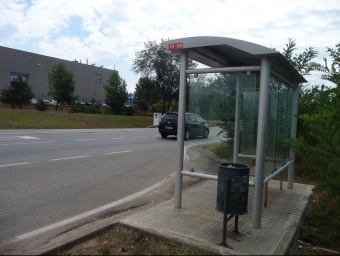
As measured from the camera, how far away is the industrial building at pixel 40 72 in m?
60.7

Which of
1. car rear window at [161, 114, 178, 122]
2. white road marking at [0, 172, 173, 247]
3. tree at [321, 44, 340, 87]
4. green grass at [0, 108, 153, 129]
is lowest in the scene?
white road marking at [0, 172, 173, 247]

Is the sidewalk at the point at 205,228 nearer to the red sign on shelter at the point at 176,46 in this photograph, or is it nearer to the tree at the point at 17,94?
the red sign on shelter at the point at 176,46

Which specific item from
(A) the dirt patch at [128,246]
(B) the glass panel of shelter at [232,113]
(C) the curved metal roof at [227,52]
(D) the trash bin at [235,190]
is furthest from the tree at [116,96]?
(D) the trash bin at [235,190]

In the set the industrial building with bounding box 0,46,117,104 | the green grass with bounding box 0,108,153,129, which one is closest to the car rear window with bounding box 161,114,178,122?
the green grass with bounding box 0,108,153,129

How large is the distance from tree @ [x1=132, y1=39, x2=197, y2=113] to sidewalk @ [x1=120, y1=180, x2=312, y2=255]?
1395 inches

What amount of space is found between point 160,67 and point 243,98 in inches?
1395

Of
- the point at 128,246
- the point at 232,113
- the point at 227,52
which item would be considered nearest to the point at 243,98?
the point at 232,113

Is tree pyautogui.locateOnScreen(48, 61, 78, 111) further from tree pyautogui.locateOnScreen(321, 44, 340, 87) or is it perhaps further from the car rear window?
tree pyautogui.locateOnScreen(321, 44, 340, 87)

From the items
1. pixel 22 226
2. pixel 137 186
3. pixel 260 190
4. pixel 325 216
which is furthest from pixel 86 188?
pixel 325 216

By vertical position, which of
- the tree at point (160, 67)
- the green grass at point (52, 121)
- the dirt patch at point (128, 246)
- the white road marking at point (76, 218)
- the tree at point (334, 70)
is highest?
the tree at point (160, 67)

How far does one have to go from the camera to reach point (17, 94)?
41469mm

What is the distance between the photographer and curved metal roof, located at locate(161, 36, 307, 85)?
457 centimetres

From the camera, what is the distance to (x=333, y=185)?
14.3ft

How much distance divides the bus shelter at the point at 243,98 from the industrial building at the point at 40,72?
5030 cm
